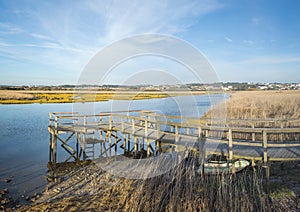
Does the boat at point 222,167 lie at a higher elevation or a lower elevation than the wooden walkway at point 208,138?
lower

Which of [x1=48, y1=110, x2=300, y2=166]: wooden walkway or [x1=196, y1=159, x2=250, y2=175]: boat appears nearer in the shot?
[x1=48, y1=110, x2=300, y2=166]: wooden walkway

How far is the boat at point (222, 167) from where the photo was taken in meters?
7.96

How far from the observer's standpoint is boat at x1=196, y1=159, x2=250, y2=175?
7957mm

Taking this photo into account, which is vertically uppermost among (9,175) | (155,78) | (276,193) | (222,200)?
(155,78)

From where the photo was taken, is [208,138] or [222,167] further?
[208,138]

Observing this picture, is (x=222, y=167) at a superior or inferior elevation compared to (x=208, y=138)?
inferior

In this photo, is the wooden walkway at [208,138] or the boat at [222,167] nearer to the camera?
the wooden walkway at [208,138]

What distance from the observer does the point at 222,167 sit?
825 centimetres

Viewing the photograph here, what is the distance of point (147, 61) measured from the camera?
55.7 feet

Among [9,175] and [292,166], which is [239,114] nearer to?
[292,166]

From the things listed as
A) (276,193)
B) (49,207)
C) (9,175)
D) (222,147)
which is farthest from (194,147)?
(9,175)

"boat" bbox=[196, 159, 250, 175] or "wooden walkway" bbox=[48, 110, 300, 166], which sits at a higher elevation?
"wooden walkway" bbox=[48, 110, 300, 166]

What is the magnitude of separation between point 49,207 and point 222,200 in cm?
453

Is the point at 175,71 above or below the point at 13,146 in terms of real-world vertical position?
above
